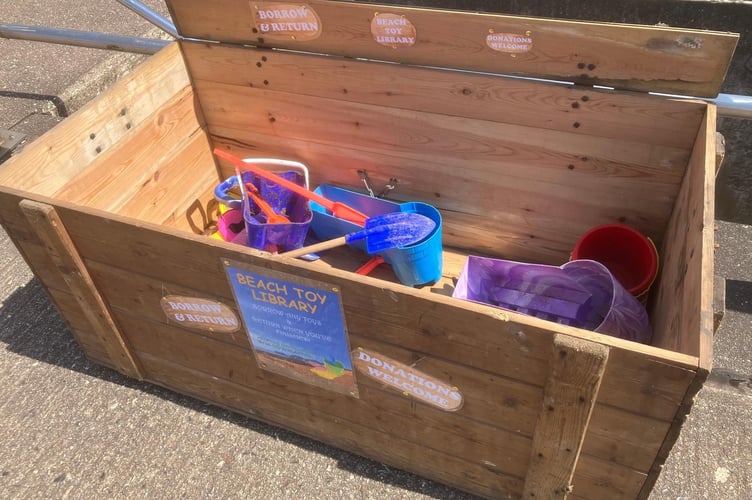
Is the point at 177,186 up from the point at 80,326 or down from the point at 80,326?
up

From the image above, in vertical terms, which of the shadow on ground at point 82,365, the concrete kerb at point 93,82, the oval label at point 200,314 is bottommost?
the shadow on ground at point 82,365

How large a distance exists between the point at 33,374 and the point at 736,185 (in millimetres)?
2888

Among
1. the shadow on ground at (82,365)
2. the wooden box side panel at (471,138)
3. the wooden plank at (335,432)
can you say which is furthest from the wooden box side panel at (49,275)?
the wooden box side panel at (471,138)

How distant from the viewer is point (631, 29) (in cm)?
170

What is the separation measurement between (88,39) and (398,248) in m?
1.96

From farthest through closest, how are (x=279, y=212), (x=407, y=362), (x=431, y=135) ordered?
1. (x=279, y=212)
2. (x=431, y=135)
3. (x=407, y=362)

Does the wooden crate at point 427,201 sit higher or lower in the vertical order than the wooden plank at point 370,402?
higher

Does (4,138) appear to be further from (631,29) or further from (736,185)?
(736,185)

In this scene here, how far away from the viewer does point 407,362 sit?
150 centimetres

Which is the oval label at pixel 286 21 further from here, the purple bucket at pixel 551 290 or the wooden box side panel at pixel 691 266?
the wooden box side panel at pixel 691 266

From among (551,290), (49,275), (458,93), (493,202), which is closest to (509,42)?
(458,93)

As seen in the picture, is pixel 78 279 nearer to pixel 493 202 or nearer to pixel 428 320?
pixel 428 320

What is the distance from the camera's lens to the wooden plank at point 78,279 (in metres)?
1.67

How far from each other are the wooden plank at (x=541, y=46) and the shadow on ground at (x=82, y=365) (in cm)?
133
